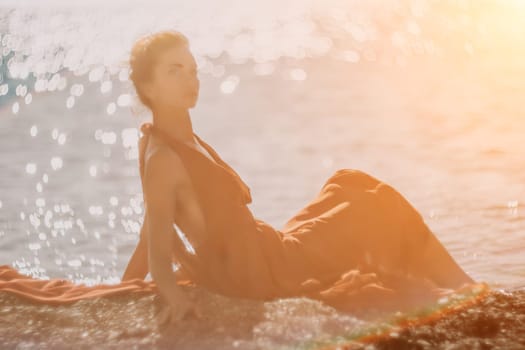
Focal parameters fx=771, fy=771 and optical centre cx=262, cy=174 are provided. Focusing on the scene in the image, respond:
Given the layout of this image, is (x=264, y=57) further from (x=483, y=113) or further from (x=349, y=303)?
(x=349, y=303)

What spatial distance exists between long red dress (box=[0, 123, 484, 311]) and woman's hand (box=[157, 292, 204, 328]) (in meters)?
0.23

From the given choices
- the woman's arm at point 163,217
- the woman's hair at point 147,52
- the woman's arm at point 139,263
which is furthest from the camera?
the woman's arm at point 139,263

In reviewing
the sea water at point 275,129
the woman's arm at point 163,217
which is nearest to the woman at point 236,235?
the woman's arm at point 163,217

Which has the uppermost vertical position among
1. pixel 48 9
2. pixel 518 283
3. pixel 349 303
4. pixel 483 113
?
pixel 48 9

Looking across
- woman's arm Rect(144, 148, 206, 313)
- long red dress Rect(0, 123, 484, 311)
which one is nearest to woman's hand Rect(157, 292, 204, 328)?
woman's arm Rect(144, 148, 206, 313)

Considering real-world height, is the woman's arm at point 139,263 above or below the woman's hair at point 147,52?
below

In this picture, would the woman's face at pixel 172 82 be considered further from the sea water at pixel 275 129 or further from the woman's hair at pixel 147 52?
the sea water at pixel 275 129

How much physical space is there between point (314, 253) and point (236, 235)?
375mm

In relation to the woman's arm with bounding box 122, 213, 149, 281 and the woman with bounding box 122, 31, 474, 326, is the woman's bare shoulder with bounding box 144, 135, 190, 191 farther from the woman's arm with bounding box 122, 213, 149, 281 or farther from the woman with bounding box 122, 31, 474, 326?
A: the woman's arm with bounding box 122, 213, 149, 281

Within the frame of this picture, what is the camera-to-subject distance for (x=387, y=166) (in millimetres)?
7188

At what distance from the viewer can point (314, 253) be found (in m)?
3.13

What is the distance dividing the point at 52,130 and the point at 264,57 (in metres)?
3.27

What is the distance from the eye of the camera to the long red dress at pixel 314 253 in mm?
2938

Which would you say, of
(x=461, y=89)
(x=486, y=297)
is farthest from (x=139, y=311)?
(x=461, y=89)
